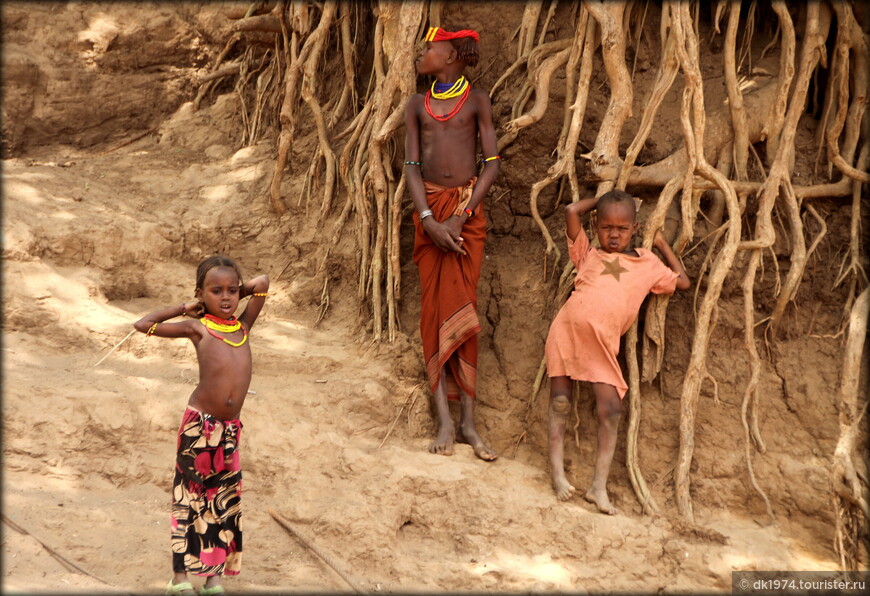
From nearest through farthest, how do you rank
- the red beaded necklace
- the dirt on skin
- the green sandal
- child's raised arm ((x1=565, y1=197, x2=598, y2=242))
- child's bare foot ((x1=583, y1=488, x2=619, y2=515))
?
1. the green sandal
2. the dirt on skin
3. child's bare foot ((x1=583, y1=488, x2=619, y2=515))
4. child's raised arm ((x1=565, y1=197, x2=598, y2=242))
5. the red beaded necklace

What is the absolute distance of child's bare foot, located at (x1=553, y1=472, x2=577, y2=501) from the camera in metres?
3.95

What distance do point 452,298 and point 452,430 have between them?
671 mm

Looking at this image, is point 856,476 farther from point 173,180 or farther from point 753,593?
point 173,180

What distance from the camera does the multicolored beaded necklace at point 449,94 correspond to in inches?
172

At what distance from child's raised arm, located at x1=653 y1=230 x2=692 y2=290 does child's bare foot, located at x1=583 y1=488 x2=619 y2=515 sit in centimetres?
108

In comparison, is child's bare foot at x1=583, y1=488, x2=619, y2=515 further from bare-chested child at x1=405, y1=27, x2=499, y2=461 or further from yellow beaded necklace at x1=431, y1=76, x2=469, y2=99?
yellow beaded necklace at x1=431, y1=76, x2=469, y2=99

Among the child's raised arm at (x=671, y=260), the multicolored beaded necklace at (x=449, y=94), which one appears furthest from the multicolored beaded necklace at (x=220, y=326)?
the child's raised arm at (x=671, y=260)

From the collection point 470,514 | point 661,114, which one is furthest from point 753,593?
point 661,114

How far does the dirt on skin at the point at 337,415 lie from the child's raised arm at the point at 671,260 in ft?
0.95

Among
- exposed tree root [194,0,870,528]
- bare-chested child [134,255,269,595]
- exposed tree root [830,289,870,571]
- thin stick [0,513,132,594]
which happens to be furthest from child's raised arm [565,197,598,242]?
thin stick [0,513,132,594]

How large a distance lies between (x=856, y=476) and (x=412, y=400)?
2.15 metres

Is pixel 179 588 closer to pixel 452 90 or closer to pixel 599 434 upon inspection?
pixel 599 434

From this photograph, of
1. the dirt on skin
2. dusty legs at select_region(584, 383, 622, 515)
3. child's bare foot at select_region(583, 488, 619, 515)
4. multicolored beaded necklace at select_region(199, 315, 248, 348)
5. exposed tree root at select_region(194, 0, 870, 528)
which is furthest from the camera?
exposed tree root at select_region(194, 0, 870, 528)

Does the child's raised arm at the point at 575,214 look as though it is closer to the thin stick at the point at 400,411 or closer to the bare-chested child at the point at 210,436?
the thin stick at the point at 400,411
